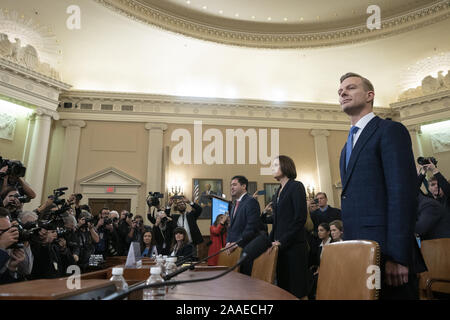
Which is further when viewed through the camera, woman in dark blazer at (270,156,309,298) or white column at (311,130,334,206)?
white column at (311,130,334,206)

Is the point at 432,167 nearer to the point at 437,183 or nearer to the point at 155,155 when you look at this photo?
the point at 437,183

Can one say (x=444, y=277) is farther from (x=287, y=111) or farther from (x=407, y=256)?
(x=287, y=111)

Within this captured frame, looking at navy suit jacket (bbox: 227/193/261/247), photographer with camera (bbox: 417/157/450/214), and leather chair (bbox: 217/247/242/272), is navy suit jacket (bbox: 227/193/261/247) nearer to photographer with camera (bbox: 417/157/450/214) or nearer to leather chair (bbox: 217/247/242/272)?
leather chair (bbox: 217/247/242/272)

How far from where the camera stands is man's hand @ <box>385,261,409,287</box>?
1244 millimetres

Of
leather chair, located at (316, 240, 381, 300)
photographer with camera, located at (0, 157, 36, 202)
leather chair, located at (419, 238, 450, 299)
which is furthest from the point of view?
photographer with camera, located at (0, 157, 36, 202)

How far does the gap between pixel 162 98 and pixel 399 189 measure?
9.61m

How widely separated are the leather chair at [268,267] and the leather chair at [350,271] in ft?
1.42

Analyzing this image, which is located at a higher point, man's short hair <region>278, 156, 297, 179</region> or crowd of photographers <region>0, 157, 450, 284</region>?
man's short hair <region>278, 156, 297, 179</region>

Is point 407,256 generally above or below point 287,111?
below

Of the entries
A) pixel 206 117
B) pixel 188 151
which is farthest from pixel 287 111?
pixel 188 151

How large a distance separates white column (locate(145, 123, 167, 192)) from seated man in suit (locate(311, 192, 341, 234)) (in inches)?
222

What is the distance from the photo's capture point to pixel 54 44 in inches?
358

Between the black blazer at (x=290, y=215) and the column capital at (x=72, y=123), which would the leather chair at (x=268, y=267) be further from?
the column capital at (x=72, y=123)

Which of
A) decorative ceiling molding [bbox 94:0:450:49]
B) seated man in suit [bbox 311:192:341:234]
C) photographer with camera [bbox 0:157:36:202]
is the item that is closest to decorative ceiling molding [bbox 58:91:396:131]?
decorative ceiling molding [bbox 94:0:450:49]
